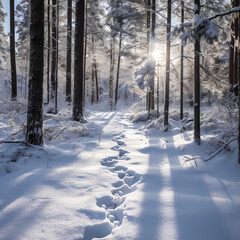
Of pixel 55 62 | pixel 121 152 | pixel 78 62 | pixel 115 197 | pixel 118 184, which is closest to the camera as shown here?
pixel 115 197

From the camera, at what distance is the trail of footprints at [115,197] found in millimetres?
2127

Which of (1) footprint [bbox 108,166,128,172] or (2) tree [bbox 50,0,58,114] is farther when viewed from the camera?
(2) tree [bbox 50,0,58,114]

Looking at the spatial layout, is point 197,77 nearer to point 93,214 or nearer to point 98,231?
point 93,214

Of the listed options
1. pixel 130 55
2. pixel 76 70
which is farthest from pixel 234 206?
pixel 130 55

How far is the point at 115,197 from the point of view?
9.45 ft

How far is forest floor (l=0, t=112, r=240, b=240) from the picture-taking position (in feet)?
6.80

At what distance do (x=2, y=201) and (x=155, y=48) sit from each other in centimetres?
871

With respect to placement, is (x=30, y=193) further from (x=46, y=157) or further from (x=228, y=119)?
(x=228, y=119)

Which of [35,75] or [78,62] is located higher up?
[78,62]

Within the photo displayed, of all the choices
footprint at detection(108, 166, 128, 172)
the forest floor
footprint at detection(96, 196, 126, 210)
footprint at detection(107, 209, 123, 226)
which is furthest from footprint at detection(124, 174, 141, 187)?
footprint at detection(107, 209, 123, 226)

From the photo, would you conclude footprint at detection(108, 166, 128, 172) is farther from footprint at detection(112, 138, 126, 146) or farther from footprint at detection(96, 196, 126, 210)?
footprint at detection(112, 138, 126, 146)

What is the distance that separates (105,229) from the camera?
2.16 meters

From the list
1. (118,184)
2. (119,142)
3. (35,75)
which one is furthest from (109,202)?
(119,142)

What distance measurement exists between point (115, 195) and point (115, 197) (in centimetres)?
10
